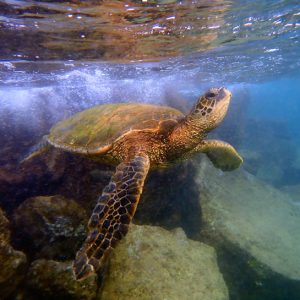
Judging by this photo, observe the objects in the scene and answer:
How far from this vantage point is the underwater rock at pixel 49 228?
484 centimetres

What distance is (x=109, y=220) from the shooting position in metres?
3.34

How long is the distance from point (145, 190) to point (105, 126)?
7.09 ft

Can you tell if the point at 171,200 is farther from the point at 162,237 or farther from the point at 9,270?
the point at 9,270

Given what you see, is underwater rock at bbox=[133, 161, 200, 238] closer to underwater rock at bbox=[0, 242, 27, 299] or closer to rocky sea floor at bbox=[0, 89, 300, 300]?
rocky sea floor at bbox=[0, 89, 300, 300]

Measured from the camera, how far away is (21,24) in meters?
8.41

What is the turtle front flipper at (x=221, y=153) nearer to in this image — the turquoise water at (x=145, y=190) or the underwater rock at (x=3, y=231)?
the turquoise water at (x=145, y=190)

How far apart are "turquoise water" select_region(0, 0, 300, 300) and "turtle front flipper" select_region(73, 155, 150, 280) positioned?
129 cm

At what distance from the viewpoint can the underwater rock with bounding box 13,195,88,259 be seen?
4.84 metres

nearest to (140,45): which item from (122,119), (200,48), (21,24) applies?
(200,48)

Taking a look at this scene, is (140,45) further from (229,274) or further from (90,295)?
(90,295)

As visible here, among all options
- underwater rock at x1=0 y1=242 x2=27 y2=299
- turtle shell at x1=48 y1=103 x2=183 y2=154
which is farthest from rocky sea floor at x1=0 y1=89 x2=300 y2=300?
turtle shell at x1=48 y1=103 x2=183 y2=154

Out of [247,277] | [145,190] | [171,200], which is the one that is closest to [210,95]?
[145,190]

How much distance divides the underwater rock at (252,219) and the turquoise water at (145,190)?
43mm

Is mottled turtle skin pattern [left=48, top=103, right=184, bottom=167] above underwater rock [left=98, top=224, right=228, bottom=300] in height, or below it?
above
